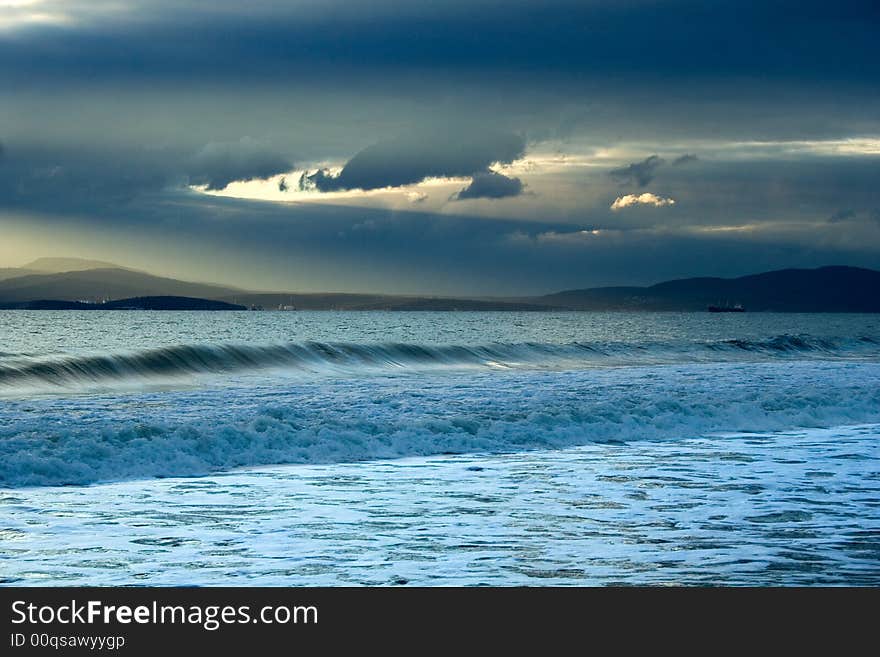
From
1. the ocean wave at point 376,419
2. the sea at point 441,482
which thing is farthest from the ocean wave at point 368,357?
the ocean wave at point 376,419

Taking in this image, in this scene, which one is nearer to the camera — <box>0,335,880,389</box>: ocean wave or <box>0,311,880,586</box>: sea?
<box>0,311,880,586</box>: sea

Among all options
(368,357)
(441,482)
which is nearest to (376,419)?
(441,482)

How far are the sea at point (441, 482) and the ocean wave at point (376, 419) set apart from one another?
7cm

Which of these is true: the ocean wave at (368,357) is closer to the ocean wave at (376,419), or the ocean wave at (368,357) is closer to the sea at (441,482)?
the sea at (441,482)

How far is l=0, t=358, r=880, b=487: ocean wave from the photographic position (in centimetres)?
1608

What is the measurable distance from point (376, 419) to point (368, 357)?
2477 centimetres

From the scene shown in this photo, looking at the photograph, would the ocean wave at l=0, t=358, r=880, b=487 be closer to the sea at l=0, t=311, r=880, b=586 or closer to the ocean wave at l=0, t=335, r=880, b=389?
the sea at l=0, t=311, r=880, b=586

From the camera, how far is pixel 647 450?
18688 mm

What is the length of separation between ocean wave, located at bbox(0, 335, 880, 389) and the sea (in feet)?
6.79

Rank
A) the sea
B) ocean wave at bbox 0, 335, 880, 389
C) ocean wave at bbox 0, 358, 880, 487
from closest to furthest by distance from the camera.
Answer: the sea < ocean wave at bbox 0, 358, 880, 487 < ocean wave at bbox 0, 335, 880, 389

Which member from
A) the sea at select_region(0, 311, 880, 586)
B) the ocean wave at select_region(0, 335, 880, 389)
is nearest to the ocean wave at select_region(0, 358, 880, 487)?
the sea at select_region(0, 311, 880, 586)

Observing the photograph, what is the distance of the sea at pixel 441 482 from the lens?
9227 millimetres
